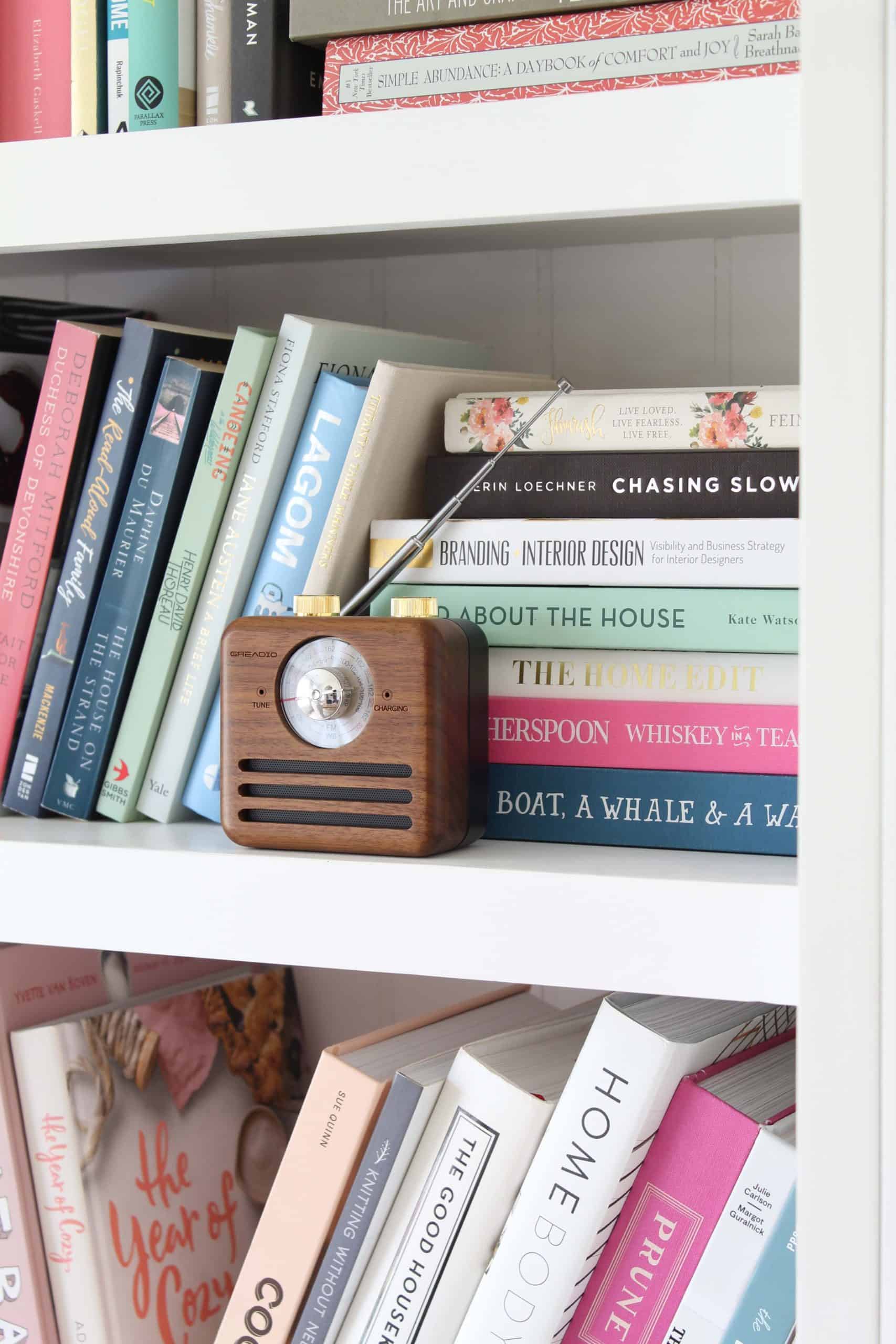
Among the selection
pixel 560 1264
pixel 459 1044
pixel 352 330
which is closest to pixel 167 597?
pixel 352 330

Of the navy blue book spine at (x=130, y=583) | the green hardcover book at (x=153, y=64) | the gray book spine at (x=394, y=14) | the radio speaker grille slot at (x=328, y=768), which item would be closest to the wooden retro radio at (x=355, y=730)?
the radio speaker grille slot at (x=328, y=768)

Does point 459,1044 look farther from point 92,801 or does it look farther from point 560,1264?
point 92,801

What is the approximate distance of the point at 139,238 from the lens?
0.73 metres

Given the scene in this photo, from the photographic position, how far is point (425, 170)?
674mm

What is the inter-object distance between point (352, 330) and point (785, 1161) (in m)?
0.56

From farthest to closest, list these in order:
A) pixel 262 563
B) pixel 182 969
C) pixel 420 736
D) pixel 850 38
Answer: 1. pixel 182 969
2. pixel 262 563
3. pixel 420 736
4. pixel 850 38

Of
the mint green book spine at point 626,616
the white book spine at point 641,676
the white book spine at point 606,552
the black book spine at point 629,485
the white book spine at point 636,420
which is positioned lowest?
the white book spine at point 641,676

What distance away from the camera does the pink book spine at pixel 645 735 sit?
694 millimetres

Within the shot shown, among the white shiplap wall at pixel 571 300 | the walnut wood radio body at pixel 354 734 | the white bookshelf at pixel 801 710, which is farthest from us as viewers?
the white shiplap wall at pixel 571 300

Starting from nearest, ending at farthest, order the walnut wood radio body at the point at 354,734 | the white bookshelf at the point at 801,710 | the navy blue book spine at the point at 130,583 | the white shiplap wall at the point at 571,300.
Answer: the white bookshelf at the point at 801,710, the walnut wood radio body at the point at 354,734, the navy blue book spine at the point at 130,583, the white shiplap wall at the point at 571,300

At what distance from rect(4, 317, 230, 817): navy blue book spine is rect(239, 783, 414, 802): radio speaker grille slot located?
0.19 metres

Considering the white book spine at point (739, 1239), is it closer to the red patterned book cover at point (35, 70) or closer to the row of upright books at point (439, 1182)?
the row of upright books at point (439, 1182)

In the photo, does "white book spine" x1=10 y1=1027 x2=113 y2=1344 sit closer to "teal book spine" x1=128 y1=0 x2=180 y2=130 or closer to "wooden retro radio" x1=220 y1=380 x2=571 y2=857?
"wooden retro radio" x1=220 y1=380 x2=571 y2=857

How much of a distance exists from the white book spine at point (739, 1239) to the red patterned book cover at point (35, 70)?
2.61 feet
